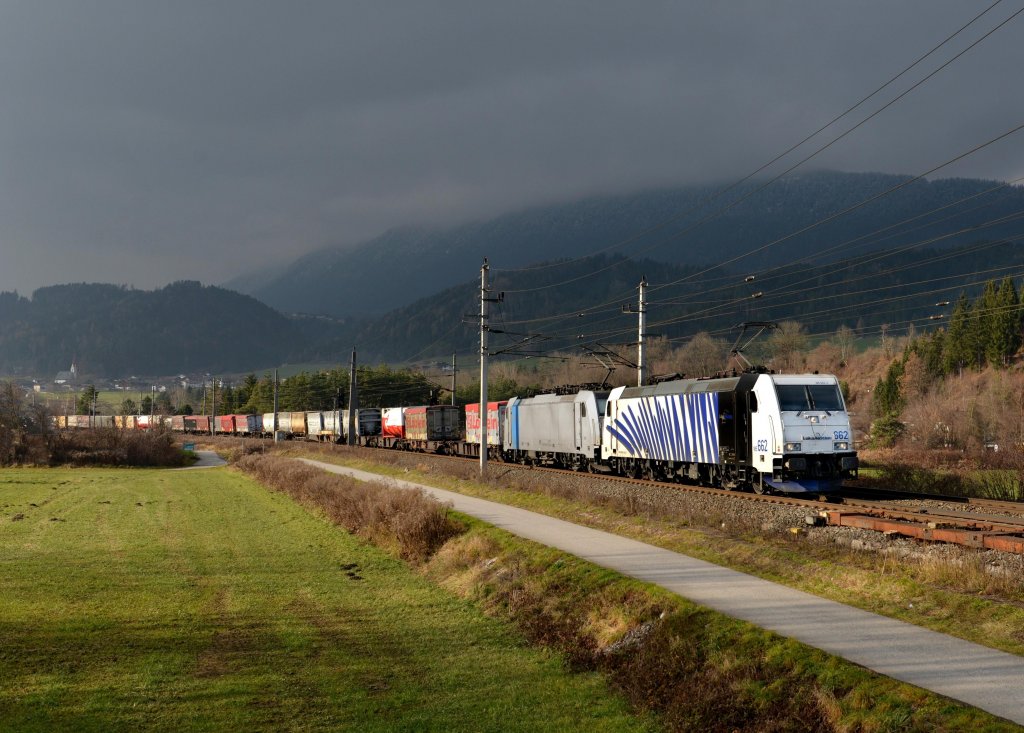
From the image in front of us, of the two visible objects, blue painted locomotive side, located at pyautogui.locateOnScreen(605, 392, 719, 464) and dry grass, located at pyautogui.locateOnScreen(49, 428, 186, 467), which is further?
dry grass, located at pyautogui.locateOnScreen(49, 428, 186, 467)

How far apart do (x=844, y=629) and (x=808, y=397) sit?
1577cm

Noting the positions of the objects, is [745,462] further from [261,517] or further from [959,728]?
[959,728]

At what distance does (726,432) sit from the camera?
2762 centimetres

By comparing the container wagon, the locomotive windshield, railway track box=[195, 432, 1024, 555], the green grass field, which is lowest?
the green grass field

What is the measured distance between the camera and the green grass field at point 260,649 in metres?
10.3

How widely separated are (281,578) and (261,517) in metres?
13.9

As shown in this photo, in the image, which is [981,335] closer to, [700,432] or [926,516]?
[700,432]

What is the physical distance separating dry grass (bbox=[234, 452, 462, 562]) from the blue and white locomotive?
9.37 m

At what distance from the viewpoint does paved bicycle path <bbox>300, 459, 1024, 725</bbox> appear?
28.2ft

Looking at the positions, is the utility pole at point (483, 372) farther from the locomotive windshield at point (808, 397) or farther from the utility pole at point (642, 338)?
the locomotive windshield at point (808, 397)

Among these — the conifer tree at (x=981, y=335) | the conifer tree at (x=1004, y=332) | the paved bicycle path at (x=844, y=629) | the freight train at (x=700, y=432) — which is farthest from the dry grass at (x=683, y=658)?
the conifer tree at (x=981, y=335)

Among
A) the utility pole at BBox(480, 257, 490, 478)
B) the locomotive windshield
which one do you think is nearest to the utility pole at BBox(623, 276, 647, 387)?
the utility pole at BBox(480, 257, 490, 478)

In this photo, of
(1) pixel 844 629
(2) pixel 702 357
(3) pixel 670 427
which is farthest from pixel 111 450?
(1) pixel 844 629

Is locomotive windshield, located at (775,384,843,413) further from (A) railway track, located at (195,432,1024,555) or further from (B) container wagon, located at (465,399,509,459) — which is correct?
(B) container wagon, located at (465,399,509,459)
